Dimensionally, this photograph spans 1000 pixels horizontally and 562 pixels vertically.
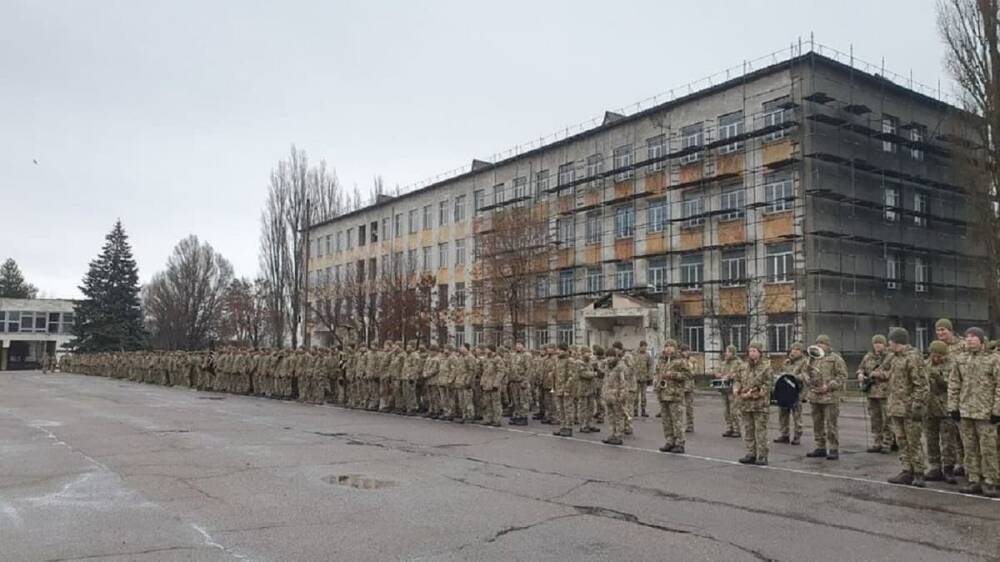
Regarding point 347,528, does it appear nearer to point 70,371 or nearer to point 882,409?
point 882,409

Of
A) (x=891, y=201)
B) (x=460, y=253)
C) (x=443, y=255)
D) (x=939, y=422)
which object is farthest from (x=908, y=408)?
(x=443, y=255)

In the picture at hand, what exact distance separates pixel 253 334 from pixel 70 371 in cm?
1898

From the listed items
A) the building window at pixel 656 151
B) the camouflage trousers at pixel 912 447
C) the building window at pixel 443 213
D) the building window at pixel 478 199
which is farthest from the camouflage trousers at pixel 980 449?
the building window at pixel 443 213

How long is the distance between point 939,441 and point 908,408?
3.18 feet

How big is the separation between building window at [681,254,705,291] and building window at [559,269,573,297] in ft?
28.7

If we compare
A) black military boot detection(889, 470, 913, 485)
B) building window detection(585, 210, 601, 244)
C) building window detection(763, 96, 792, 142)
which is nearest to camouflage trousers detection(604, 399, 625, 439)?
black military boot detection(889, 470, 913, 485)

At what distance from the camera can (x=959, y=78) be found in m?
31.4

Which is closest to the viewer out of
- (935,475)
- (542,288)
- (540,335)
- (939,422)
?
(935,475)

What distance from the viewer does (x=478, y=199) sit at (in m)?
55.6

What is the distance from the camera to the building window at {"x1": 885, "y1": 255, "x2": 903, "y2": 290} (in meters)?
36.9

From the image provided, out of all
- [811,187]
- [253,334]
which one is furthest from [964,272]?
[253,334]

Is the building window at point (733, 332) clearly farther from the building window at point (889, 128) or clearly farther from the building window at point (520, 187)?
the building window at point (520, 187)

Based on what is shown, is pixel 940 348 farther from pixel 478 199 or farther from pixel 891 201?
pixel 478 199

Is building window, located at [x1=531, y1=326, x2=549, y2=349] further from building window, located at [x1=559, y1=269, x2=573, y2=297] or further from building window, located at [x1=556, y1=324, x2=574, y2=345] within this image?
building window, located at [x1=559, y1=269, x2=573, y2=297]
